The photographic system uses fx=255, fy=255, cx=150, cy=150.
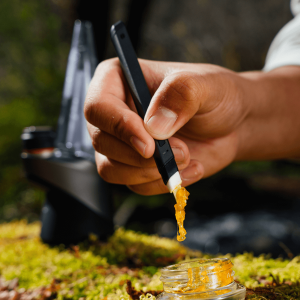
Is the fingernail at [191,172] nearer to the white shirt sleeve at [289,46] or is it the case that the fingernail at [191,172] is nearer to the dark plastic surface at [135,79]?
the dark plastic surface at [135,79]

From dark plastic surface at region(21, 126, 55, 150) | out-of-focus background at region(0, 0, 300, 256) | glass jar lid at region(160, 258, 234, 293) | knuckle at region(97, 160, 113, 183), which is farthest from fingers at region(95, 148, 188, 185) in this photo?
out-of-focus background at region(0, 0, 300, 256)

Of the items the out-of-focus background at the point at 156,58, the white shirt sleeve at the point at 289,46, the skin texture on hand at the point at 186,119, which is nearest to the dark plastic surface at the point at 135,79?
the skin texture on hand at the point at 186,119

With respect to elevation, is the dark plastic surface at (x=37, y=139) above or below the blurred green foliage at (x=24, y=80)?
below

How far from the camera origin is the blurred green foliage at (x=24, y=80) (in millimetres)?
2875

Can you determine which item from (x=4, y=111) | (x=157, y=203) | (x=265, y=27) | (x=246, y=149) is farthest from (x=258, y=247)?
(x=4, y=111)

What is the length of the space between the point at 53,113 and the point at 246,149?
2.76 meters

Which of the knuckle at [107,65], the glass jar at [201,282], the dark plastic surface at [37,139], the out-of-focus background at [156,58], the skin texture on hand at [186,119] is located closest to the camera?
the glass jar at [201,282]

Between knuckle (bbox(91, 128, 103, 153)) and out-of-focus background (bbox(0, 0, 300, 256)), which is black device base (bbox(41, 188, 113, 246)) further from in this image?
out-of-focus background (bbox(0, 0, 300, 256))

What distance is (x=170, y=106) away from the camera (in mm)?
430

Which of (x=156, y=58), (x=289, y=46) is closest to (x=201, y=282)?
(x=289, y=46)

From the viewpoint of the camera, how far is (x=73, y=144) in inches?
33.4

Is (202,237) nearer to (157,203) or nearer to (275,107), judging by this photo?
(157,203)

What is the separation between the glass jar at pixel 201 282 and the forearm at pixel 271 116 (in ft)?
1.48

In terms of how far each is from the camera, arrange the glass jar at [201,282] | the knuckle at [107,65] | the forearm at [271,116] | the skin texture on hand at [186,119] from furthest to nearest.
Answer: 1. the forearm at [271,116]
2. the knuckle at [107,65]
3. the skin texture on hand at [186,119]
4. the glass jar at [201,282]
